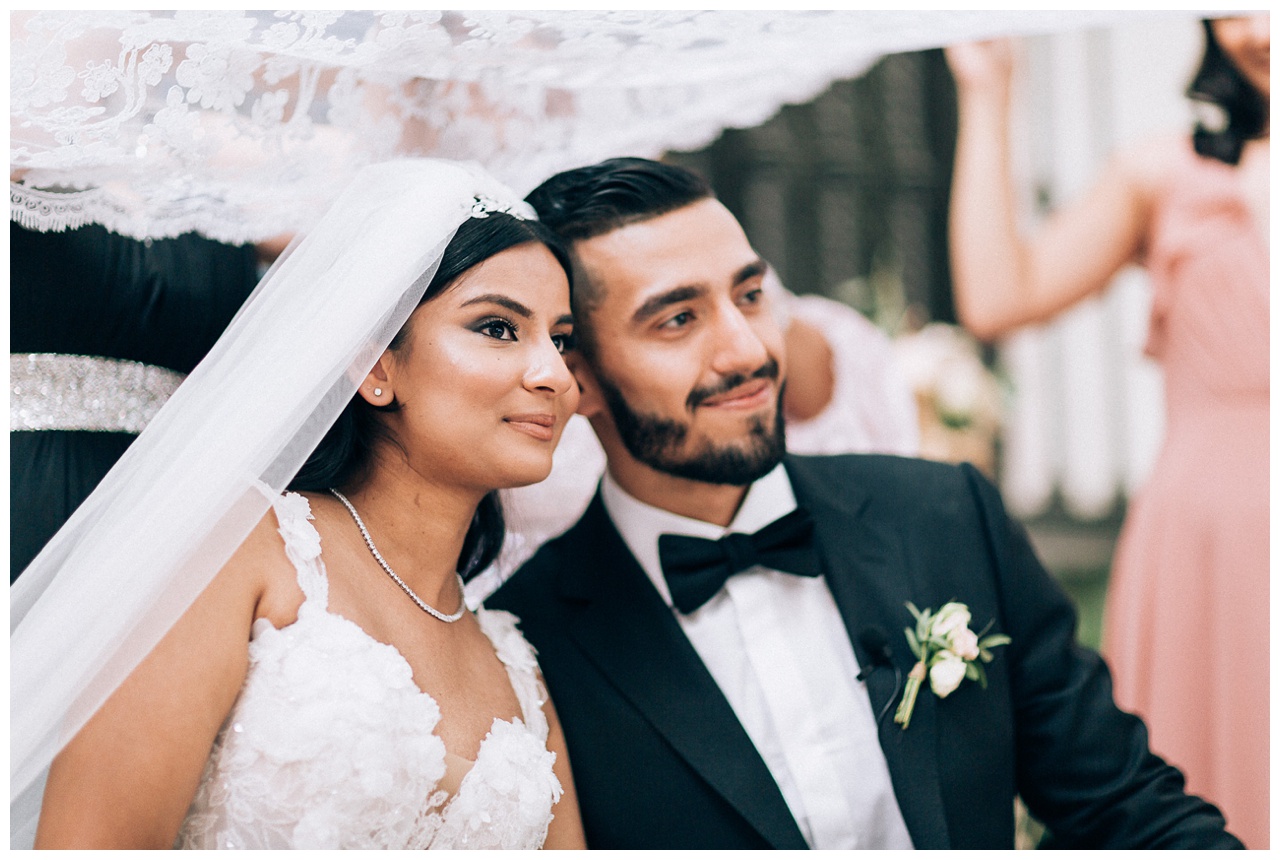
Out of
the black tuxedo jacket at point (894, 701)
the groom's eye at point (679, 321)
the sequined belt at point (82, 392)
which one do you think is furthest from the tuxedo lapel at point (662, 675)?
the sequined belt at point (82, 392)

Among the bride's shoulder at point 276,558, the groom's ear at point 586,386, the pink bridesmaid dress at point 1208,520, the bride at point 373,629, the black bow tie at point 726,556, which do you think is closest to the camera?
the bride at point 373,629

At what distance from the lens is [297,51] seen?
5.88 ft

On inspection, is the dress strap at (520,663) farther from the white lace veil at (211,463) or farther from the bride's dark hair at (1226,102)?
the bride's dark hair at (1226,102)

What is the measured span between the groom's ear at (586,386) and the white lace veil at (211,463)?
55cm

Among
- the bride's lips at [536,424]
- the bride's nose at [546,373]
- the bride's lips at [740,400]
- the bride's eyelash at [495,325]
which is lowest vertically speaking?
the bride's lips at [740,400]

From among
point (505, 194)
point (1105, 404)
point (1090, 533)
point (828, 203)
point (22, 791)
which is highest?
point (505, 194)

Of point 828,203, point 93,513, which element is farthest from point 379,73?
point 828,203

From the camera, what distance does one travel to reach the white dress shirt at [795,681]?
2.05 m

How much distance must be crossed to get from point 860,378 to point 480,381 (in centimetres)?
204

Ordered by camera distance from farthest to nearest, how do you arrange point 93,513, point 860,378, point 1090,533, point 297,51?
point 1090,533 < point 860,378 < point 297,51 < point 93,513

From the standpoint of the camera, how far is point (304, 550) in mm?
1700

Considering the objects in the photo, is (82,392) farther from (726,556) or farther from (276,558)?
(726,556)

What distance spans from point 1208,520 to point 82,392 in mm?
2676

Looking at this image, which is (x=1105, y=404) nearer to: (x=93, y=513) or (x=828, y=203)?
(x=828, y=203)
